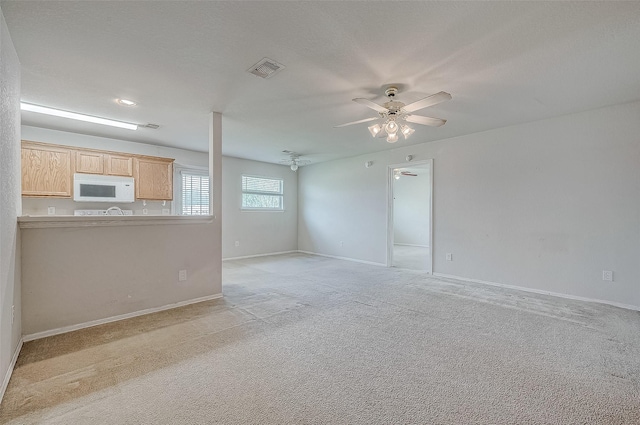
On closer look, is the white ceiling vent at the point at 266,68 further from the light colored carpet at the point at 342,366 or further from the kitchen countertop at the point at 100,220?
the light colored carpet at the point at 342,366

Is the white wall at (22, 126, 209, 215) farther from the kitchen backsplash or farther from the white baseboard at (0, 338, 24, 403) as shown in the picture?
the white baseboard at (0, 338, 24, 403)

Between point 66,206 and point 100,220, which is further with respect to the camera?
point 66,206

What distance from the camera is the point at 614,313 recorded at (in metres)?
3.17

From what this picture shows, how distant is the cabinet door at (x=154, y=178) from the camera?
202 inches

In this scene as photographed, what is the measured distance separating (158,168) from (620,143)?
282 inches

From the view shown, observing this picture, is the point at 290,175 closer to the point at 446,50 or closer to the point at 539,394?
the point at 446,50

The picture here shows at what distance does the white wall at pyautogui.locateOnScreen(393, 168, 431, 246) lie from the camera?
9164mm

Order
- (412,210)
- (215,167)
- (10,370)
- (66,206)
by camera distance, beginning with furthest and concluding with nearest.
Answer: (412,210), (66,206), (215,167), (10,370)

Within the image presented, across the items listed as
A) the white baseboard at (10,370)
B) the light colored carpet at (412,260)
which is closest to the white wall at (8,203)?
the white baseboard at (10,370)

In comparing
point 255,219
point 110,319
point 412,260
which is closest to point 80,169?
point 110,319

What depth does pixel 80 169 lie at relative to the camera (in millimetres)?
4523

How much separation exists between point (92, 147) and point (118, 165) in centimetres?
61

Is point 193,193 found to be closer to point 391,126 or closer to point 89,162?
point 89,162

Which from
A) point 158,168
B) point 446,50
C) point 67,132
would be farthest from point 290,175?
point 446,50
